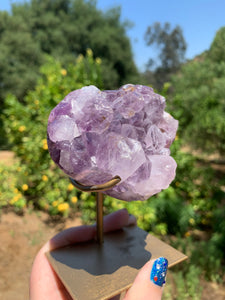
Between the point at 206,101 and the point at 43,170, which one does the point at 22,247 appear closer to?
the point at 43,170

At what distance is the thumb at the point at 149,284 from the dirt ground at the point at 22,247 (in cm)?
172

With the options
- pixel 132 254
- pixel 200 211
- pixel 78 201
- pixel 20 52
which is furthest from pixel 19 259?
pixel 20 52

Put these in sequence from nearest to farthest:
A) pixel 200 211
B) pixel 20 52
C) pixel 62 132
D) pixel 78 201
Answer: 1. pixel 62 132
2. pixel 78 201
3. pixel 200 211
4. pixel 20 52

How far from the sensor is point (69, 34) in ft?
46.3

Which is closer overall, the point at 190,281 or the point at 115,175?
the point at 115,175

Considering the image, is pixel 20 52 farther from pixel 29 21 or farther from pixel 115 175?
pixel 115 175

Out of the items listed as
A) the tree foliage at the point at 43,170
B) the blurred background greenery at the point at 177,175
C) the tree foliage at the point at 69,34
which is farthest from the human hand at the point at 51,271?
the tree foliage at the point at 69,34

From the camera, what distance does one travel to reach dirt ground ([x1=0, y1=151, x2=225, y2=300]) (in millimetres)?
2404

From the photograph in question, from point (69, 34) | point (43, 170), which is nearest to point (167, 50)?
point (69, 34)

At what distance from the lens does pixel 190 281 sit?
2393mm

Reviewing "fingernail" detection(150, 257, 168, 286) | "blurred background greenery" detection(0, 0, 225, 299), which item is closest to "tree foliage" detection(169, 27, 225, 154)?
"blurred background greenery" detection(0, 0, 225, 299)

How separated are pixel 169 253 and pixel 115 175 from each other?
58cm

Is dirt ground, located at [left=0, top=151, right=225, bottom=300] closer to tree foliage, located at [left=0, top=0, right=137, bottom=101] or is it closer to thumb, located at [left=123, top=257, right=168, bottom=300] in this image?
thumb, located at [left=123, top=257, right=168, bottom=300]

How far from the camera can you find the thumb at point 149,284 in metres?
1.00
